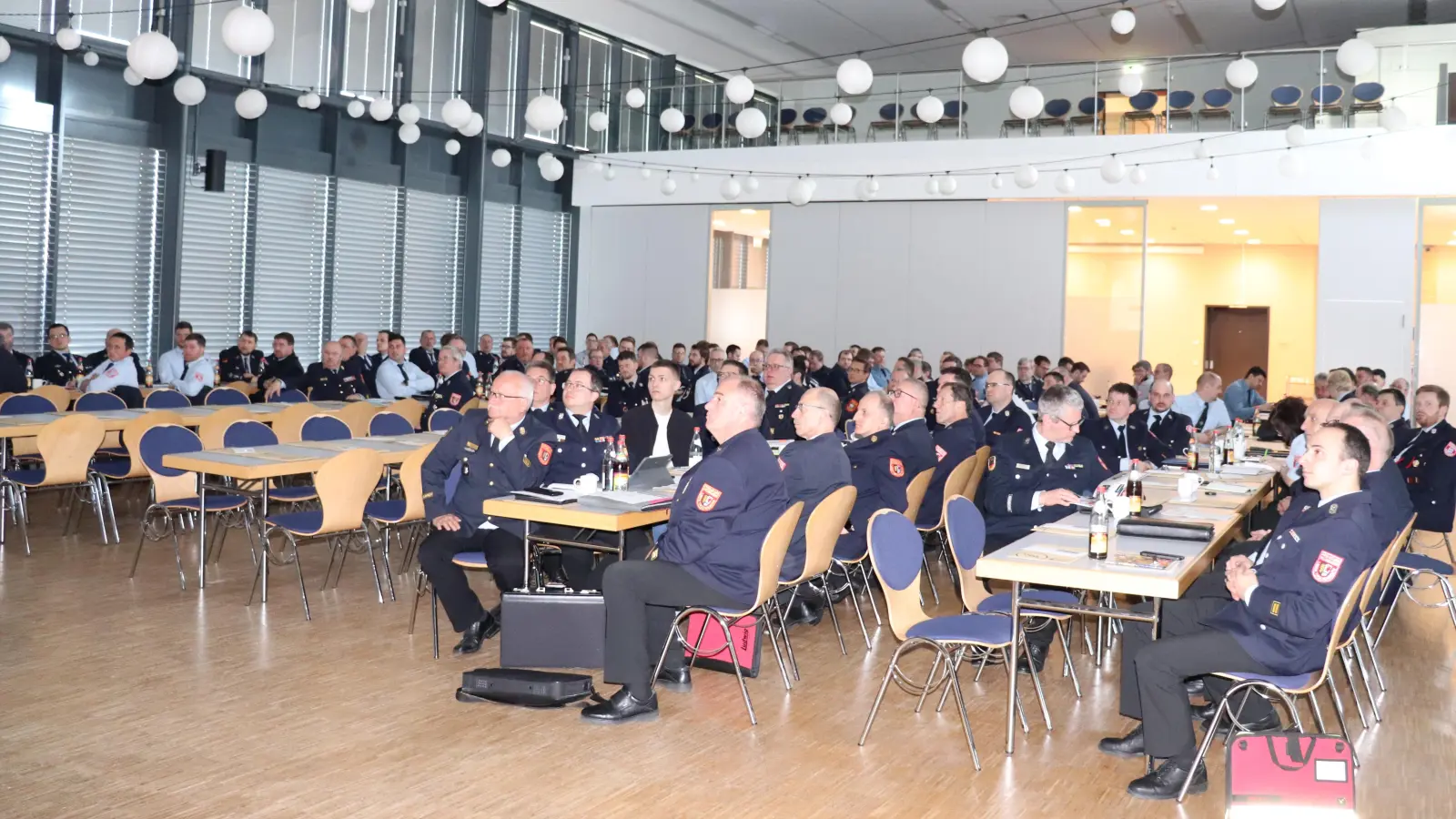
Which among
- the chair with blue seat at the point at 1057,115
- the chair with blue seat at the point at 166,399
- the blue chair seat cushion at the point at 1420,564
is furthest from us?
the chair with blue seat at the point at 1057,115

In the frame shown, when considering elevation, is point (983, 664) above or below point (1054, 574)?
below

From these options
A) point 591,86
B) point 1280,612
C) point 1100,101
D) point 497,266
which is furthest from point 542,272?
point 1280,612

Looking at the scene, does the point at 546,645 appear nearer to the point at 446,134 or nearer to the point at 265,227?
the point at 265,227

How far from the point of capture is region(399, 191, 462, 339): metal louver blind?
16.4 meters

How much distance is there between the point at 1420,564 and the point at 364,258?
1277 centimetres

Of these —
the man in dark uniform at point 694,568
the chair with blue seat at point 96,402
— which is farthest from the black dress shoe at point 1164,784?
the chair with blue seat at point 96,402

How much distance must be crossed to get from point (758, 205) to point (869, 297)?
2237 millimetres

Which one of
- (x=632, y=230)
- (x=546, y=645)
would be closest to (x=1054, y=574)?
(x=546, y=645)

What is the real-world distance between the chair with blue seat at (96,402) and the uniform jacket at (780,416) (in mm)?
4937

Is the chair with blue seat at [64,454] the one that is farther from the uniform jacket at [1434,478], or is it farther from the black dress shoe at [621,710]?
the uniform jacket at [1434,478]

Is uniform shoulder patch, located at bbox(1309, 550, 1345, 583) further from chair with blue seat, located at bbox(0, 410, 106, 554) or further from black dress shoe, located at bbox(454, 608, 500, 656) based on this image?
A: chair with blue seat, located at bbox(0, 410, 106, 554)

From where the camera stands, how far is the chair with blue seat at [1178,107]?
1511cm

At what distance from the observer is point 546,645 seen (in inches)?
209

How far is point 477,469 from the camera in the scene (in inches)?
237
